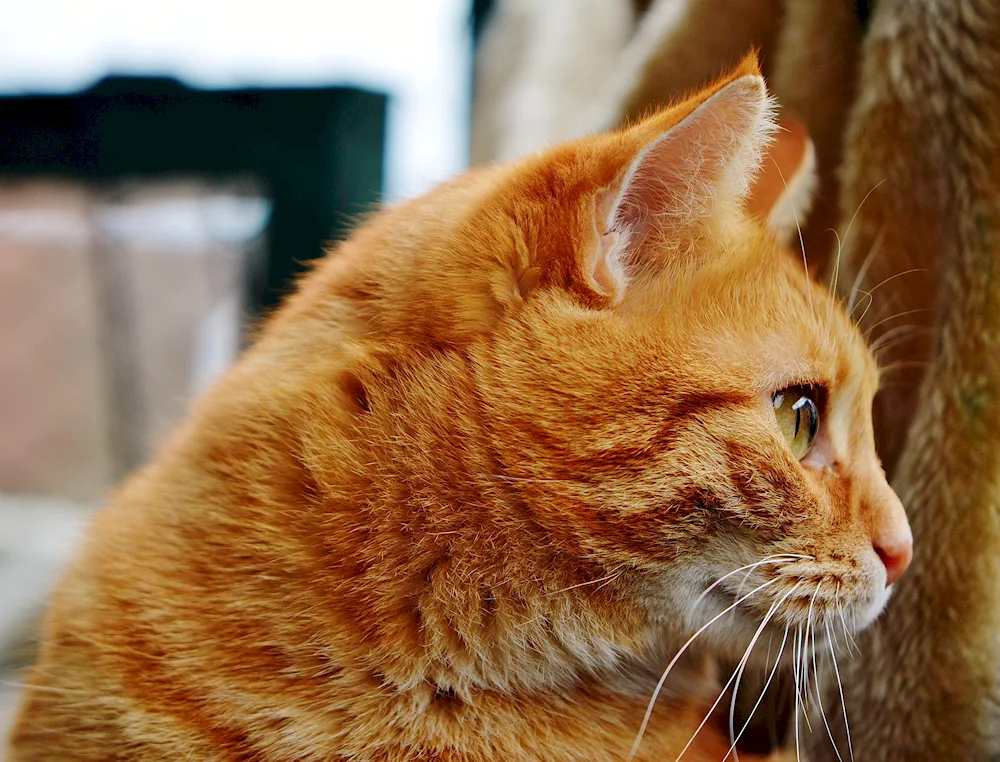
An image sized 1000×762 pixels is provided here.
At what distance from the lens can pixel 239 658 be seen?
55 centimetres

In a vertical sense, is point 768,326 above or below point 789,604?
above

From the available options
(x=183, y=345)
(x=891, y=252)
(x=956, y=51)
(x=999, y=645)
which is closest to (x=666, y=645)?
(x=999, y=645)

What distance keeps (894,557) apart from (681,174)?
13.2 inches

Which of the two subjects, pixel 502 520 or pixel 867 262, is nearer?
pixel 502 520

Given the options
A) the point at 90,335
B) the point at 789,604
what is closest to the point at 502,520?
the point at 789,604

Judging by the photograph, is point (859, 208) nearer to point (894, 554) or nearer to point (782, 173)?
point (782, 173)

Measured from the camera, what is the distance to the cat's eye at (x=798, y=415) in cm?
61

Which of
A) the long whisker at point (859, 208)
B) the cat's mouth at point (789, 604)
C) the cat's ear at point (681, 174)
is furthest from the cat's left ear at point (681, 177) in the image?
the cat's mouth at point (789, 604)

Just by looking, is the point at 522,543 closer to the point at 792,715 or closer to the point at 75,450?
the point at 792,715

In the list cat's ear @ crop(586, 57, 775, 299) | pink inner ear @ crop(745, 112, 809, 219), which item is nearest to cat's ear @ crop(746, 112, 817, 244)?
pink inner ear @ crop(745, 112, 809, 219)

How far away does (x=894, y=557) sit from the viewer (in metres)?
0.61

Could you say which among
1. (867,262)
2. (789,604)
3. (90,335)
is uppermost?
(867,262)

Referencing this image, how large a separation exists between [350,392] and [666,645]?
31cm

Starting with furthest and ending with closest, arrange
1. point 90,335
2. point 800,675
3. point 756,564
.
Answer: point 90,335
point 800,675
point 756,564
